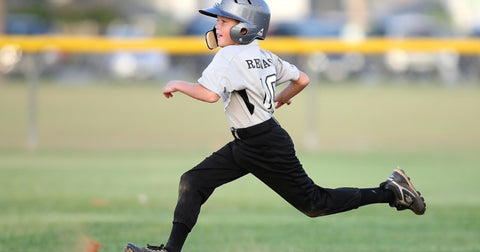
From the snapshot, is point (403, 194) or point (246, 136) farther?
point (403, 194)

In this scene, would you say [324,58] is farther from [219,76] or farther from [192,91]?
[192,91]

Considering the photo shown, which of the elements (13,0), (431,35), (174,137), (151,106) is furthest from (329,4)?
(174,137)

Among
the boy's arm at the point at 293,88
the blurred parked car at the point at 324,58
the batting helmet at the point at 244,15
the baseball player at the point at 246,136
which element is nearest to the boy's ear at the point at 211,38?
the baseball player at the point at 246,136

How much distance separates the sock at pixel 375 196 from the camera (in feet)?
21.7

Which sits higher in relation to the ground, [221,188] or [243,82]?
[221,188]

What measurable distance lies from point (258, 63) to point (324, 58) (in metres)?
17.0

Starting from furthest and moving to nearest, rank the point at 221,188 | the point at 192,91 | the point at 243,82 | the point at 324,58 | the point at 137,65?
1. the point at 137,65
2. the point at 324,58
3. the point at 221,188
4. the point at 243,82
5. the point at 192,91

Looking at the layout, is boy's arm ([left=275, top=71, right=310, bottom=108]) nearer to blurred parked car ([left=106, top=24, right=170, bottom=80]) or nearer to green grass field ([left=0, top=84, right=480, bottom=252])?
green grass field ([left=0, top=84, right=480, bottom=252])

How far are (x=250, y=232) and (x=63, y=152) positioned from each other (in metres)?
7.58

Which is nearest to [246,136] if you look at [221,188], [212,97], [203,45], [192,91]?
[212,97]

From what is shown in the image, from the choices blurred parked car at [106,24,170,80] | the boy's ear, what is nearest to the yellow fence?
the boy's ear

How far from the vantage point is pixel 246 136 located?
627 cm

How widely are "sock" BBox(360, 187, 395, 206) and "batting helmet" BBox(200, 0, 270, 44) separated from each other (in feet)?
4.45

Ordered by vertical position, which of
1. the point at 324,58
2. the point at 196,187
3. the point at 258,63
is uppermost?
the point at 324,58
